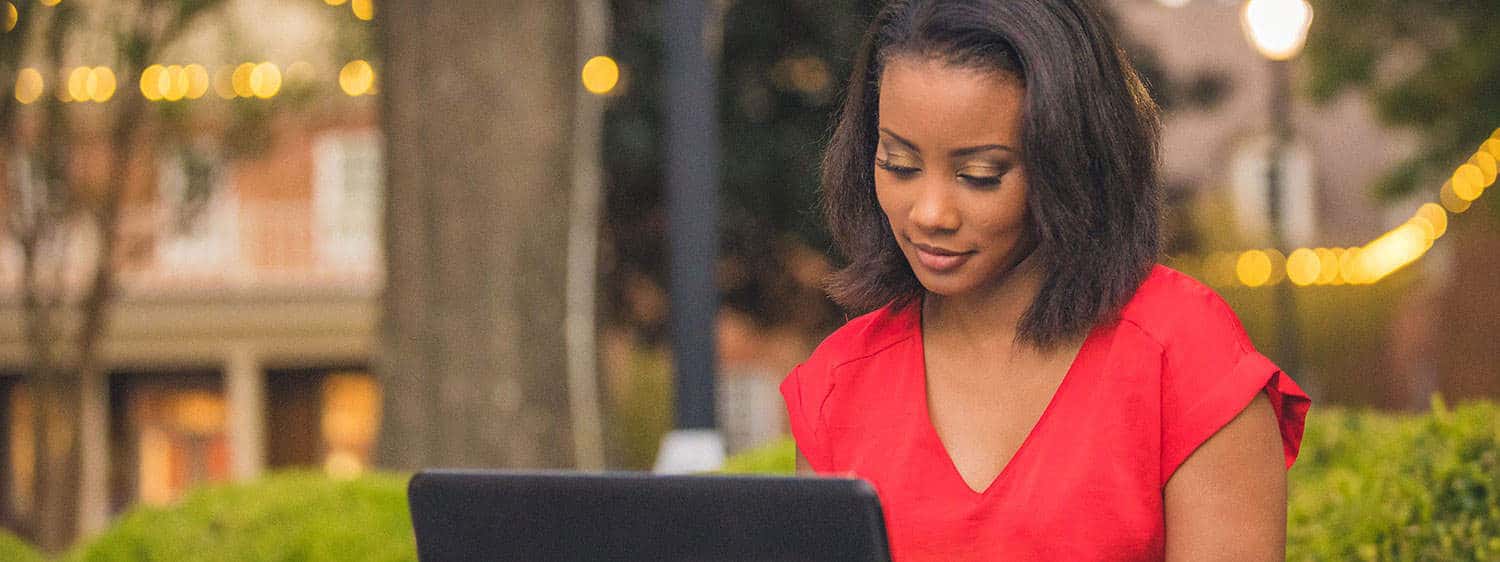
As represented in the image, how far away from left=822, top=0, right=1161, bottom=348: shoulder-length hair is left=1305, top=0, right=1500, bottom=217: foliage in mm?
12489

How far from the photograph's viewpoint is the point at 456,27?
6.90 meters

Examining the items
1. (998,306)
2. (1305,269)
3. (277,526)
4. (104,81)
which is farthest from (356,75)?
(998,306)

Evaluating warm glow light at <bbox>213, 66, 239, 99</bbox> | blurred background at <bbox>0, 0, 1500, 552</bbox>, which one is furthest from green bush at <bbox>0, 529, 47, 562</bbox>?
warm glow light at <bbox>213, 66, 239, 99</bbox>

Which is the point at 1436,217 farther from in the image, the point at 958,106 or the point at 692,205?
the point at 958,106

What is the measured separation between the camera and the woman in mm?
1668

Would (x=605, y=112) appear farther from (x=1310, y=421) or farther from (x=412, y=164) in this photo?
(x=1310, y=421)

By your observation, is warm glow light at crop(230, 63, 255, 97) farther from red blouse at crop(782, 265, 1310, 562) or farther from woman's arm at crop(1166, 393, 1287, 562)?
woman's arm at crop(1166, 393, 1287, 562)

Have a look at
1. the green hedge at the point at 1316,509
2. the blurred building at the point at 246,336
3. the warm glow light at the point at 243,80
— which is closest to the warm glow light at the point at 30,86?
the warm glow light at the point at 243,80

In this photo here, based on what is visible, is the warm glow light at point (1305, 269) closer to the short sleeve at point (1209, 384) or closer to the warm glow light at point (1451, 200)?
the warm glow light at point (1451, 200)

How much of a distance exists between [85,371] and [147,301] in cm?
864

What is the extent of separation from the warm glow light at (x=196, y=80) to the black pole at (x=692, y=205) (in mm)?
8711

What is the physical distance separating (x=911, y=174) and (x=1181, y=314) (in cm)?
29

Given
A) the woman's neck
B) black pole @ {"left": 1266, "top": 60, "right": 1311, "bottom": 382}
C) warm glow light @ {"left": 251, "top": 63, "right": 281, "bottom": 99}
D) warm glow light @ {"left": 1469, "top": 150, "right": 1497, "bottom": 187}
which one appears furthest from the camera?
warm glow light @ {"left": 251, "top": 63, "right": 281, "bottom": 99}

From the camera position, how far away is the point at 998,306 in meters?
1.83
